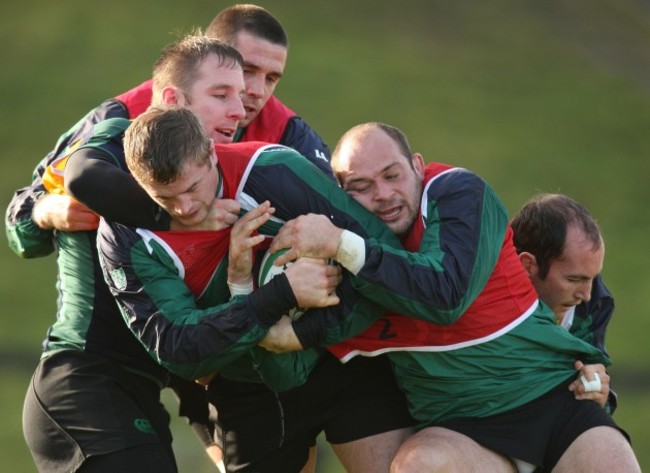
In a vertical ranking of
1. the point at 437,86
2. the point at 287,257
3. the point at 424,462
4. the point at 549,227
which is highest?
the point at 437,86

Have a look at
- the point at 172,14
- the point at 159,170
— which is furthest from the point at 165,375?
the point at 172,14

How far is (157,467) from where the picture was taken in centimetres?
367

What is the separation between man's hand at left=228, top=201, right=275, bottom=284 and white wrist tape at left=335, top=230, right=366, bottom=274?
0.80 ft

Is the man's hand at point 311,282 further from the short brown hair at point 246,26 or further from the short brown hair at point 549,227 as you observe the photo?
the short brown hair at point 246,26

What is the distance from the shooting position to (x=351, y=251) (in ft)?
11.1

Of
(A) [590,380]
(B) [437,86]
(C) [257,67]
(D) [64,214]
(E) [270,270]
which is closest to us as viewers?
(E) [270,270]

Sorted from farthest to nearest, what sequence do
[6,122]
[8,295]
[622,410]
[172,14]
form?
[172,14] → [6,122] → [8,295] → [622,410]

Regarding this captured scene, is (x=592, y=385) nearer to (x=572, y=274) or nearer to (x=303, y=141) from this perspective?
(x=572, y=274)

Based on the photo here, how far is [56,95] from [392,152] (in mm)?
10835

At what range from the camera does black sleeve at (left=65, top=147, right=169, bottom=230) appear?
11.4 ft

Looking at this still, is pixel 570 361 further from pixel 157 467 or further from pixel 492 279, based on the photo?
pixel 157 467

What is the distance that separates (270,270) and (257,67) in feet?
4.74

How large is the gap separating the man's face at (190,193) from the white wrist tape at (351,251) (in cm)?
43

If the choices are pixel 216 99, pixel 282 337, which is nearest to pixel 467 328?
pixel 282 337
